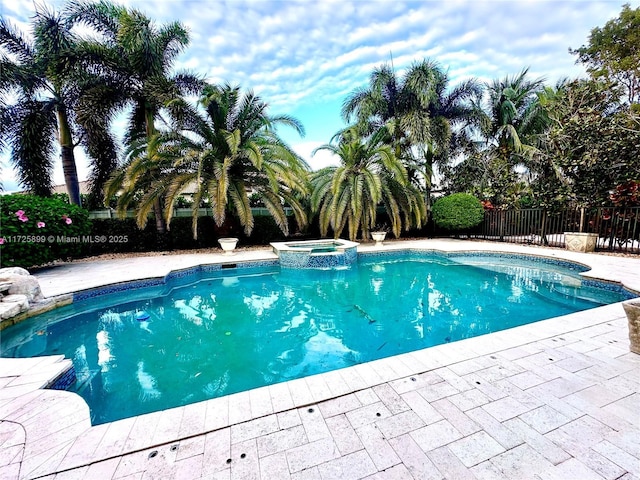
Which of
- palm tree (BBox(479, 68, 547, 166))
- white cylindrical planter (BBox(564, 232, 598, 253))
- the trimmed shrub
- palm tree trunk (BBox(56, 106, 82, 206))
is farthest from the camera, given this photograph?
palm tree (BBox(479, 68, 547, 166))

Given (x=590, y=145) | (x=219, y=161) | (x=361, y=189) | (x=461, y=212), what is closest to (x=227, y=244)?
(x=219, y=161)

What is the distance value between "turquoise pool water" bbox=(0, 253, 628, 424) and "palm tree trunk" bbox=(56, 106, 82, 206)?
6.58 metres

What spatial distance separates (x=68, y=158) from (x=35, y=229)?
4.50 metres

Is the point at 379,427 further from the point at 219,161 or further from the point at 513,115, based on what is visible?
the point at 513,115

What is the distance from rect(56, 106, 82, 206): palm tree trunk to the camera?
9922mm

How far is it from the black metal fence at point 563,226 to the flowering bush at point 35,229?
1602 centimetres

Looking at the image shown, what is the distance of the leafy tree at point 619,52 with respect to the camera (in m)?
11.2

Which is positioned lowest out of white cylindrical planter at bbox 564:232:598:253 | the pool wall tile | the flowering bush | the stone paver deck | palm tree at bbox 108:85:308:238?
the pool wall tile

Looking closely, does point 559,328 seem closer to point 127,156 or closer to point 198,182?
point 198,182

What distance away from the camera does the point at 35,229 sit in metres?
7.15

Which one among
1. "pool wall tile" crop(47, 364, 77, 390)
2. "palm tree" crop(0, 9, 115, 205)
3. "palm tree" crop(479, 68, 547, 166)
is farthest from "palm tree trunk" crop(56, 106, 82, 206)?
"palm tree" crop(479, 68, 547, 166)

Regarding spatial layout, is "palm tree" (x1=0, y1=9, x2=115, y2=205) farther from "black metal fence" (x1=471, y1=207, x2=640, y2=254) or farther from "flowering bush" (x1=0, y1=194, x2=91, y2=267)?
"black metal fence" (x1=471, y1=207, x2=640, y2=254)

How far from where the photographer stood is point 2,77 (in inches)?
307

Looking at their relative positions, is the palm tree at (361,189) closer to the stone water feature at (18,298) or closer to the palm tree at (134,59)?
the palm tree at (134,59)
